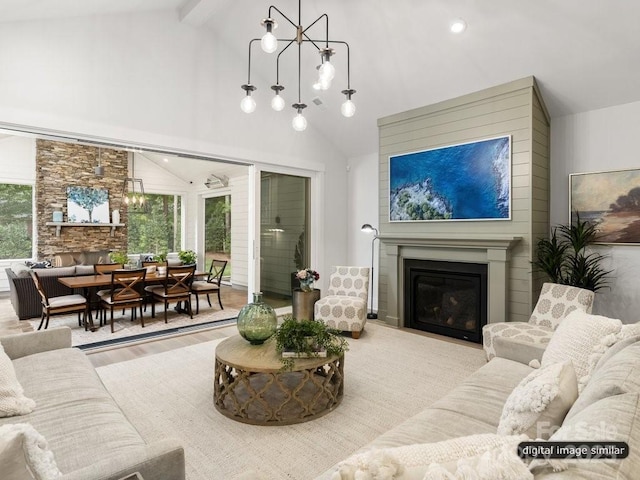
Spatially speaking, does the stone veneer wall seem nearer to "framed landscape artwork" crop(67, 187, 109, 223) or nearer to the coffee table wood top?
"framed landscape artwork" crop(67, 187, 109, 223)

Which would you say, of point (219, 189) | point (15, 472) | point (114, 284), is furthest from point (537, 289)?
point (219, 189)

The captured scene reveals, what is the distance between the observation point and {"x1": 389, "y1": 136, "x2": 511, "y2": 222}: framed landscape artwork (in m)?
4.16

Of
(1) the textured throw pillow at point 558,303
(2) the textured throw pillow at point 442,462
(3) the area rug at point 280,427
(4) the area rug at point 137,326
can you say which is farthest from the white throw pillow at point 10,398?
(1) the textured throw pillow at point 558,303

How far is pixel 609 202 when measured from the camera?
3896mm

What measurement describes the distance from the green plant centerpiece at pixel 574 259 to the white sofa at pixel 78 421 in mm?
3979

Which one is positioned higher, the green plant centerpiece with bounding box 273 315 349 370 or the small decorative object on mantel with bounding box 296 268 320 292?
the small decorative object on mantel with bounding box 296 268 320 292

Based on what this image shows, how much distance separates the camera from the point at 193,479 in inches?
77.6

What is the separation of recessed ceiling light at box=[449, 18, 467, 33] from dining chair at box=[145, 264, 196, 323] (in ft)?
14.7

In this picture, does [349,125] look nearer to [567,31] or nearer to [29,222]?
[567,31]

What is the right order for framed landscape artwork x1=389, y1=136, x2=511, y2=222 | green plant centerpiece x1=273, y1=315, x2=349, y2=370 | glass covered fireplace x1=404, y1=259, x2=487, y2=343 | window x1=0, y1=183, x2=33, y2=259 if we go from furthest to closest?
window x1=0, y1=183, x2=33, y2=259 < glass covered fireplace x1=404, y1=259, x2=487, y2=343 < framed landscape artwork x1=389, y1=136, x2=511, y2=222 < green plant centerpiece x1=273, y1=315, x2=349, y2=370

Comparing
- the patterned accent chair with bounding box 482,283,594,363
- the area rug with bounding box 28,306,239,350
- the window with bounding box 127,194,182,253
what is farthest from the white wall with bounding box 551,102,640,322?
the window with bounding box 127,194,182,253

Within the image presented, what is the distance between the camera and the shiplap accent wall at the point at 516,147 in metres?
3.96

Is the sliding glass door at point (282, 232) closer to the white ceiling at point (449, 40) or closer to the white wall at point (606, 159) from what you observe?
the white ceiling at point (449, 40)

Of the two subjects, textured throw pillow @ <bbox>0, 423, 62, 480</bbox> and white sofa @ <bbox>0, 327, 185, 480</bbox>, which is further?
white sofa @ <bbox>0, 327, 185, 480</bbox>
